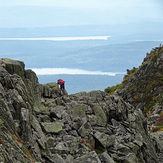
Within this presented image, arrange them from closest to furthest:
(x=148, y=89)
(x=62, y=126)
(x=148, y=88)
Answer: (x=62, y=126), (x=148, y=89), (x=148, y=88)

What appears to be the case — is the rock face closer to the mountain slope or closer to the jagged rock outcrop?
the jagged rock outcrop

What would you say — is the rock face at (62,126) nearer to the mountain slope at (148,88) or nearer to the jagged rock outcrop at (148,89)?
Answer: the jagged rock outcrop at (148,89)

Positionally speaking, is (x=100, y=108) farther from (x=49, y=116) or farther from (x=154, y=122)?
(x=154, y=122)

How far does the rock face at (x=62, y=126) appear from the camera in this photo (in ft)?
85.5

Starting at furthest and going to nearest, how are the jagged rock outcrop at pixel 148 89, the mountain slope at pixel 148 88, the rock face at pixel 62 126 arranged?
the mountain slope at pixel 148 88
the jagged rock outcrop at pixel 148 89
the rock face at pixel 62 126

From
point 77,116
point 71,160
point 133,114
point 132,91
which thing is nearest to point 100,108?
point 77,116

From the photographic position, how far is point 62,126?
35.8 m

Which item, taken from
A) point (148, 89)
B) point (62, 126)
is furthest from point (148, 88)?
point (62, 126)

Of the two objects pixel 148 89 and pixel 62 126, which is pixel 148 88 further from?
pixel 62 126

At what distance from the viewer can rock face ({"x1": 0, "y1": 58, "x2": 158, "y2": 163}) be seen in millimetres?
26047

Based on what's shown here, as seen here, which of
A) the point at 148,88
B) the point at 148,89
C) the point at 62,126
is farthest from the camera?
the point at 148,88

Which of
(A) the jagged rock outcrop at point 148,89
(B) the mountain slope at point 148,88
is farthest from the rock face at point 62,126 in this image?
(B) the mountain slope at point 148,88

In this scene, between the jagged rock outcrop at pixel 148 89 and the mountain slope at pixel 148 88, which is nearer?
the jagged rock outcrop at pixel 148 89

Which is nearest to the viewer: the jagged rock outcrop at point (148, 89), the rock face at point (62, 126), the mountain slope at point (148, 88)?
the rock face at point (62, 126)
